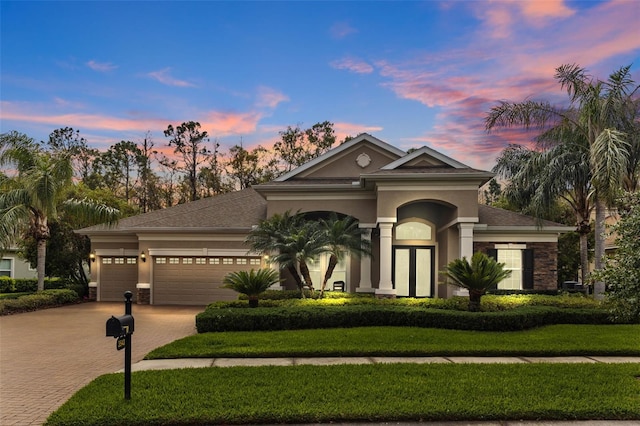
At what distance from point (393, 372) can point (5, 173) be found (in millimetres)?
19434

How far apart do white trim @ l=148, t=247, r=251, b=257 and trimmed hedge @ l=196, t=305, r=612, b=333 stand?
697cm

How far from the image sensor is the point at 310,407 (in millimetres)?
5180

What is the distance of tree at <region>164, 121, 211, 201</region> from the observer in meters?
41.1

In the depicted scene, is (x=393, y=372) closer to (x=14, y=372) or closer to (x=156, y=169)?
(x=14, y=372)

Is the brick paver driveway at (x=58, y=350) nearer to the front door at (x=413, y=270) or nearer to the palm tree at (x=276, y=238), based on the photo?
the palm tree at (x=276, y=238)

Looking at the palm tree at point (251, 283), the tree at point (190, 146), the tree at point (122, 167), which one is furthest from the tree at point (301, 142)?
the palm tree at point (251, 283)

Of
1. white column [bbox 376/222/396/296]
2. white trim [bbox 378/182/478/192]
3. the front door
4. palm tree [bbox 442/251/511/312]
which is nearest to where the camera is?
palm tree [bbox 442/251/511/312]

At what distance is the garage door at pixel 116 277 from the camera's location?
19619 mm

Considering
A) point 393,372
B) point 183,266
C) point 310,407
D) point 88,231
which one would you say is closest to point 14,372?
point 310,407

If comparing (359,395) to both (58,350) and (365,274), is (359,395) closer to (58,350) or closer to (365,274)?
(58,350)

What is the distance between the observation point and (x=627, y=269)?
6355 millimetres

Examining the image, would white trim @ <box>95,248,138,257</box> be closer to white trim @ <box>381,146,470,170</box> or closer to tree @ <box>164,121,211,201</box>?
white trim @ <box>381,146,470,170</box>

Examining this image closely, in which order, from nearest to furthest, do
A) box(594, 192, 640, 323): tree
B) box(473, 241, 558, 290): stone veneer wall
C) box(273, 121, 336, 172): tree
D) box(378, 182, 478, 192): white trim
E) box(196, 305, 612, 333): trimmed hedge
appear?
box(594, 192, 640, 323): tree
box(196, 305, 612, 333): trimmed hedge
box(378, 182, 478, 192): white trim
box(473, 241, 558, 290): stone veneer wall
box(273, 121, 336, 172): tree

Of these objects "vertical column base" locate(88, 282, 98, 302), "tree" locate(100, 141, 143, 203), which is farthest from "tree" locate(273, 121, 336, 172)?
"vertical column base" locate(88, 282, 98, 302)
